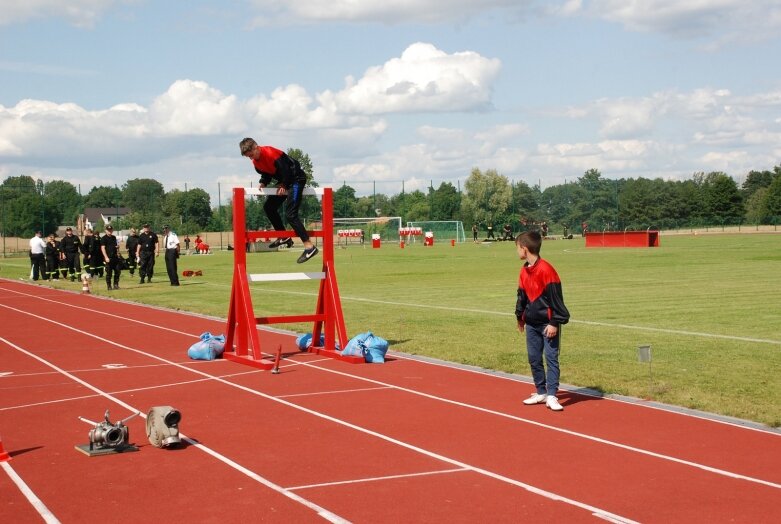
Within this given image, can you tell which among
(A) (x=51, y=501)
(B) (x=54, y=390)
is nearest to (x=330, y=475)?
(A) (x=51, y=501)

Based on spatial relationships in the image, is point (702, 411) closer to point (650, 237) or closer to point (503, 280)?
point (503, 280)

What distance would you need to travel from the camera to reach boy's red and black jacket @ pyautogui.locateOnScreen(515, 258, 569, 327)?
391 inches

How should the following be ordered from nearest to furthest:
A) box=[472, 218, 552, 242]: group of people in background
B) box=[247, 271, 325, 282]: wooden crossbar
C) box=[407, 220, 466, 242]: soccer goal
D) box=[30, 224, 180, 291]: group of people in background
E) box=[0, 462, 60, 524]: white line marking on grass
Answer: box=[0, 462, 60, 524]: white line marking on grass < box=[247, 271, 325, 282]: wooden crossbar < box=[30, 224, 180, 291]: group of people in background < box=[472, 218, 552, 242]: group of people in background < box=[407, 220, 466, 242]: soccer goal

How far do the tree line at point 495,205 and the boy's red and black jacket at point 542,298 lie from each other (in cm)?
5816

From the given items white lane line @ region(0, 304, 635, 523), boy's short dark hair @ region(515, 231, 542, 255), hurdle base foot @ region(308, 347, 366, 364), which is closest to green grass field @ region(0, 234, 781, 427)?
hurdle base foot @ region(308, 347, 366, 364)

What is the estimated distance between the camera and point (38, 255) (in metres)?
37.5

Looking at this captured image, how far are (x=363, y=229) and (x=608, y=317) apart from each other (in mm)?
72269

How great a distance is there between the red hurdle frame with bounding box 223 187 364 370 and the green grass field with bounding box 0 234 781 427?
1.24 meters

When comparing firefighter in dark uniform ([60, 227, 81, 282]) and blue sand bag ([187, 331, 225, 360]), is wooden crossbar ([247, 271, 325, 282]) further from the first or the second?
firefighter in dark uniform ([60, 227, 81, 282])

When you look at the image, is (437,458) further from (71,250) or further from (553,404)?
(71,250)

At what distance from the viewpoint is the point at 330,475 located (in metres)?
7.47

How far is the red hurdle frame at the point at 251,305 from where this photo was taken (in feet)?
44.7

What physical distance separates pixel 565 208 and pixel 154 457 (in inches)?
5250

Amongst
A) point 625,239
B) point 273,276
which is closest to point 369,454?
point 273,276
